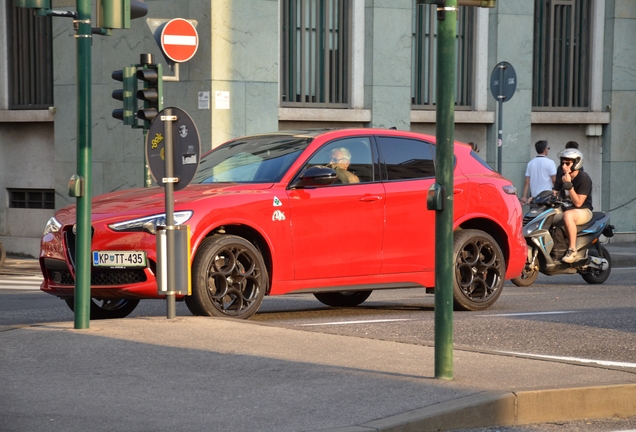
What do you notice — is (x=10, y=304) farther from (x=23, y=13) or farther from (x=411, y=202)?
(x=23, y=13)

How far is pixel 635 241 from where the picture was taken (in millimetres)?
24391

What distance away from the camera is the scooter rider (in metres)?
15.8

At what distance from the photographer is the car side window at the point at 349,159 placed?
11.3 meters

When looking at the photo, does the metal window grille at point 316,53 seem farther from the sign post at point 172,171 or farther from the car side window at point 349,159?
the sign post at point 172,171

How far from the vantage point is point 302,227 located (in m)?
10.9

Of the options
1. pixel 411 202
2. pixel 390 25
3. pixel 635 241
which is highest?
pixel 390 25

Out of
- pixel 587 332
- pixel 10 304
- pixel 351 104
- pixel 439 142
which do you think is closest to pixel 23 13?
pixel 351 104

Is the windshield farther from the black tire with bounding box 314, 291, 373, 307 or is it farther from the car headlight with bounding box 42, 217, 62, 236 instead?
the black tire with bounding box 314, 291, 373, 307

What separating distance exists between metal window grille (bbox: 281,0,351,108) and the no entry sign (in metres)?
4.77

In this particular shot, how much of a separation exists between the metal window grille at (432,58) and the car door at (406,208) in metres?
10.8

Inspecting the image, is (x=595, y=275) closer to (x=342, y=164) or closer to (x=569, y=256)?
(x=569, y=256)

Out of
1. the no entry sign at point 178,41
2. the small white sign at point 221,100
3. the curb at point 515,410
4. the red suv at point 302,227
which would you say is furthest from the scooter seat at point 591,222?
the curb at point 515,410

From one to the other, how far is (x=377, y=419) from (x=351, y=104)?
15.8m

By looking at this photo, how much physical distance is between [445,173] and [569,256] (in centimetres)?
879
